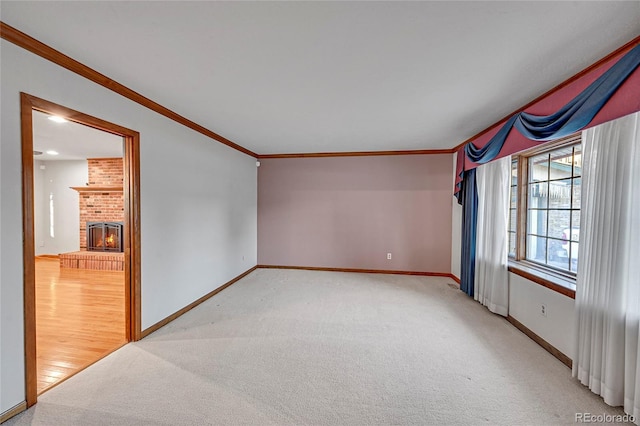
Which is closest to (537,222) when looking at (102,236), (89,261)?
(89,261)

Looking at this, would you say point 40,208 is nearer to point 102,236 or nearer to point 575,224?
point 102,236

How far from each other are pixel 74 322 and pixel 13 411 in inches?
62.8

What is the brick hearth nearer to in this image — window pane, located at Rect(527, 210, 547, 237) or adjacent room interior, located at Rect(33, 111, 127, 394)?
adjacent room interior, located at Rect(33, 111, 127, 394)

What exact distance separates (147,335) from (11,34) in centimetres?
262

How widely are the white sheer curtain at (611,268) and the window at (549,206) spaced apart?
59 centimetres

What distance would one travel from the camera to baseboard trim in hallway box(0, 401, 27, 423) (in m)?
1.61

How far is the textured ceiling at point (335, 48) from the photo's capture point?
55.8 inches

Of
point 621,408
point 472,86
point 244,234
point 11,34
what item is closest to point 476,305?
point 621,408

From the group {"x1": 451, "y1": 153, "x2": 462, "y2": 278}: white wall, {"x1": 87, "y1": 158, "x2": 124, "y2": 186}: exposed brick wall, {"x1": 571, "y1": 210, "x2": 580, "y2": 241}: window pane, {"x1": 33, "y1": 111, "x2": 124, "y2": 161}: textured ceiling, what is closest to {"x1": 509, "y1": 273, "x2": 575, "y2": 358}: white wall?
{"x1": 571, "y1": 210, "x2": 580, "y2": 241}: window pane

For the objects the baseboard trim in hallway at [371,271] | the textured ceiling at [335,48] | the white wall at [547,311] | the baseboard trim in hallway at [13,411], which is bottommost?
the baseboard trim in hallway at [13,411]

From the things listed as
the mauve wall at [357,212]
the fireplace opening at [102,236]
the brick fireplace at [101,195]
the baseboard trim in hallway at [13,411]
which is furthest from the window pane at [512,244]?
the fireplace opening at [102,236]

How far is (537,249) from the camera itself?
3.06 m

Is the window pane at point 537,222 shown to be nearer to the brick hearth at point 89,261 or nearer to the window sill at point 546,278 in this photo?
the window sill at point 546,278

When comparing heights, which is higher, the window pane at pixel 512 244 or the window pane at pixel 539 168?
the window pane at pixel 539 168
